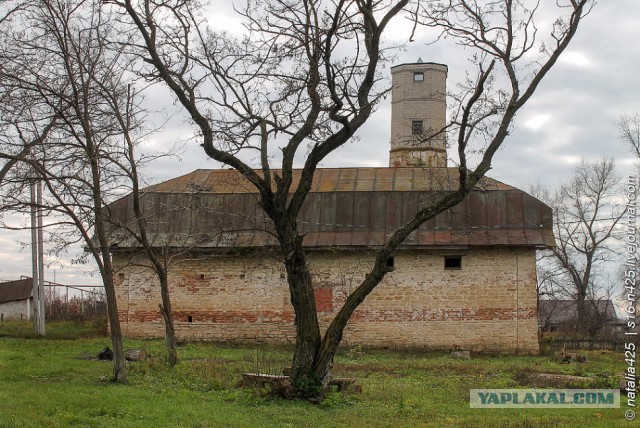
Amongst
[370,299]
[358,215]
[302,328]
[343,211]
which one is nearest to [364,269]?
[370,299]

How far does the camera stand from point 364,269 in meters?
23.4

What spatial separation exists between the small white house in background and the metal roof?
12.8m

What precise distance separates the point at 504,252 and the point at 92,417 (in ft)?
52.7

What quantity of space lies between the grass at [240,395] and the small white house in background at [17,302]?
15950mm

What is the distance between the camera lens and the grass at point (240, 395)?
32.2ft

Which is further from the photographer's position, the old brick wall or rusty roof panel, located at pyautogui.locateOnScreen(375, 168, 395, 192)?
rusty roof panel, located at pyautogui.locateOnScreen(375, 168, 395, 192)

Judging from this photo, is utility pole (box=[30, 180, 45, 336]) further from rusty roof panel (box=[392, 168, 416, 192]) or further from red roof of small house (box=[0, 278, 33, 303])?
rusty roof panel (box=[392, 168, 416, 192])

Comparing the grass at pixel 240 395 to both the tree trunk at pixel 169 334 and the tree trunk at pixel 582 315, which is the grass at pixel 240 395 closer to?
the tree trunk at pixel 169 334

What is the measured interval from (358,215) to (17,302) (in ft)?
66.3

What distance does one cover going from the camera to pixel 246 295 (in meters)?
23.8

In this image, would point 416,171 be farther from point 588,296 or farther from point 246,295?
point 588,296

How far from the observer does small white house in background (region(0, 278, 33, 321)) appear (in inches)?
1390

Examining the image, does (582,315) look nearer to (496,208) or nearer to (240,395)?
(496,208)

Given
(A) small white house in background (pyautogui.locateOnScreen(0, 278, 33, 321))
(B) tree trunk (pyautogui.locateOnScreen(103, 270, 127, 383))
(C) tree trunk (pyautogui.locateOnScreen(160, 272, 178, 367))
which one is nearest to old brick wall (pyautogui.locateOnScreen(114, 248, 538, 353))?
(C) tree trunk (pyautogui.locateOnScreen(160, 272, 178, 367))
